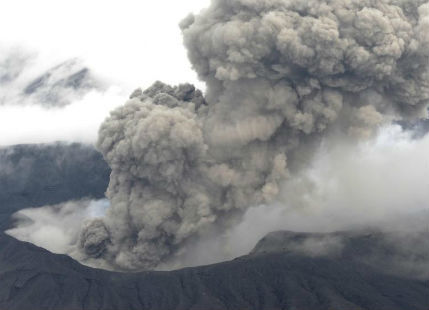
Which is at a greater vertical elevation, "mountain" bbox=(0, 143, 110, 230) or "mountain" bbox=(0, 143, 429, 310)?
"mountain" bbox=(0, 143, 110, 230)

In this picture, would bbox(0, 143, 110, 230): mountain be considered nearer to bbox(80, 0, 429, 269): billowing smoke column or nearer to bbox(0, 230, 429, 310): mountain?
bbox(0, 230, 429, 310): mountain

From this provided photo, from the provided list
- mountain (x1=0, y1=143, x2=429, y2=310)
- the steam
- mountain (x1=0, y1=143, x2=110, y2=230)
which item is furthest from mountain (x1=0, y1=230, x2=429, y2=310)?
mountain (x1=0, y1=143, x2=110, y2=230)

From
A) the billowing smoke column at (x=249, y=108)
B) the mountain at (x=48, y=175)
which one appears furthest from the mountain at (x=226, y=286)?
the mountain at (x=48, y=175)

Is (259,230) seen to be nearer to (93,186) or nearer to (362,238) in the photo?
(362,238)

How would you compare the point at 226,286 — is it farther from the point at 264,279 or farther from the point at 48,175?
the point at 48,175

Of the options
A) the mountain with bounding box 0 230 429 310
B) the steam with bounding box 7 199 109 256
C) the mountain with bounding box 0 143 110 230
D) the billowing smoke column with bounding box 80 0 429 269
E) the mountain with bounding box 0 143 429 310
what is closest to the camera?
the billowing smoke column with bounding box 80 0 429 269

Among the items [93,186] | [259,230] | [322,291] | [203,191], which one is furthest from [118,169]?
[93,186]

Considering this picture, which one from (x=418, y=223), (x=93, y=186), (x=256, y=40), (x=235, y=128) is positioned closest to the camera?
(x=256, y=40)

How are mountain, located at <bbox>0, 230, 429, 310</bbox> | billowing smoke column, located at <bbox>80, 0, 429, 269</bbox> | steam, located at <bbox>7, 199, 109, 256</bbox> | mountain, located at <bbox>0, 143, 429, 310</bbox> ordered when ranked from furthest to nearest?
steam, located at <bbox>7, 199, 109, 256</bbox> < mountain, located at <bbox>0, 143, 429, 310</bbox> < mountain, located at <bbox>0, 230, 429, 310</bbox> < billowing smoke column, located at <bbox>80, 0, 429, 269</bbox>
